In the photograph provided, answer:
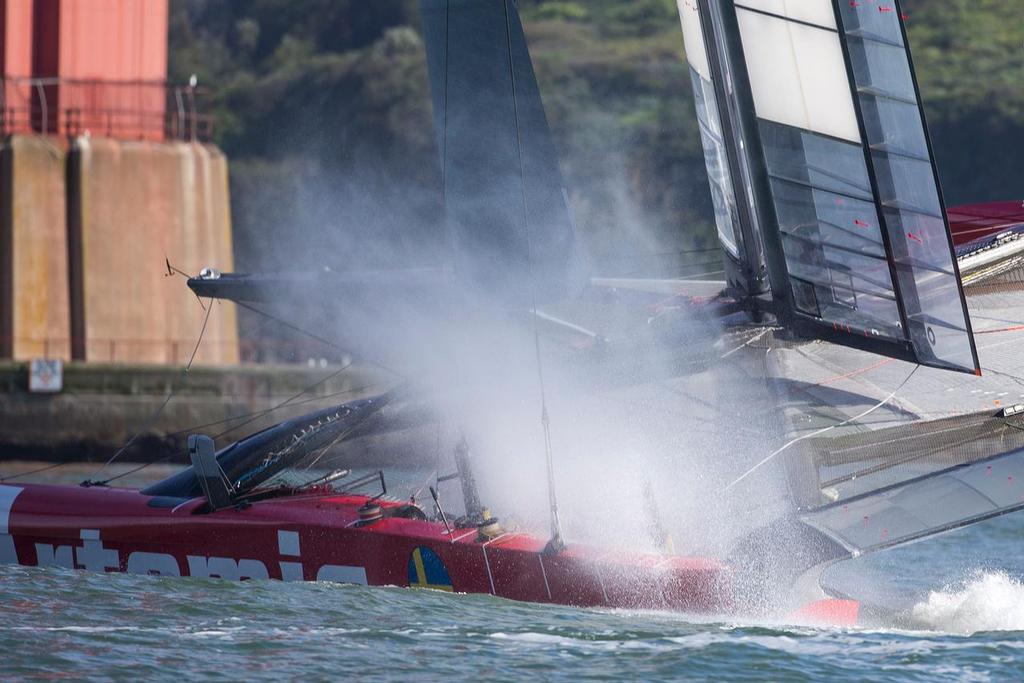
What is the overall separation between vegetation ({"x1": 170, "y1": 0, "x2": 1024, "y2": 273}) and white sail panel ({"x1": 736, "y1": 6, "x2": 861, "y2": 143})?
16173 mm

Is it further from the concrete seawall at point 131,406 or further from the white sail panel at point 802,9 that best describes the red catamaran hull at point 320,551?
the concrete seawall at point 131,406

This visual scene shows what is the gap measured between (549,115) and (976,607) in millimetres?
26698

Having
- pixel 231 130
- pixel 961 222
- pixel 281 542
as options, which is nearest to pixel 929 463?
pixel 961 222

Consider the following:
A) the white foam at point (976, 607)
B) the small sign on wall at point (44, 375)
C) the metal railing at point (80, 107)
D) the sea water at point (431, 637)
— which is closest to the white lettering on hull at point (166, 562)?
the sea water at point (431, 637)

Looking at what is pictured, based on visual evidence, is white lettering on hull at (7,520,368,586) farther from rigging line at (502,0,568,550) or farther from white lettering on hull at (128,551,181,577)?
rigging line at (502,0,568,550)

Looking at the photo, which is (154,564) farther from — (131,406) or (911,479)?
(131,406)

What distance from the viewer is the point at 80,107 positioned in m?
20.5

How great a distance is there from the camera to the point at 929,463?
29.7 ft

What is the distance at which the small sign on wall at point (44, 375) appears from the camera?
18047 mm

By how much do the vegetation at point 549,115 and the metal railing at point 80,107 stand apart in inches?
219

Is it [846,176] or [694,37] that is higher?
[694,37]

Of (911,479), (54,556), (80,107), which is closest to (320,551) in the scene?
(54,556)

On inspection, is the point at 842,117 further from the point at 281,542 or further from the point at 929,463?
the point at 281,542

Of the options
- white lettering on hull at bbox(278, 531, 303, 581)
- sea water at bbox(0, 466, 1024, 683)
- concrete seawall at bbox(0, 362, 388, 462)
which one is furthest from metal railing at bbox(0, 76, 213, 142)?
white lettering on hull at bbox(278, 531, 303, 581)
